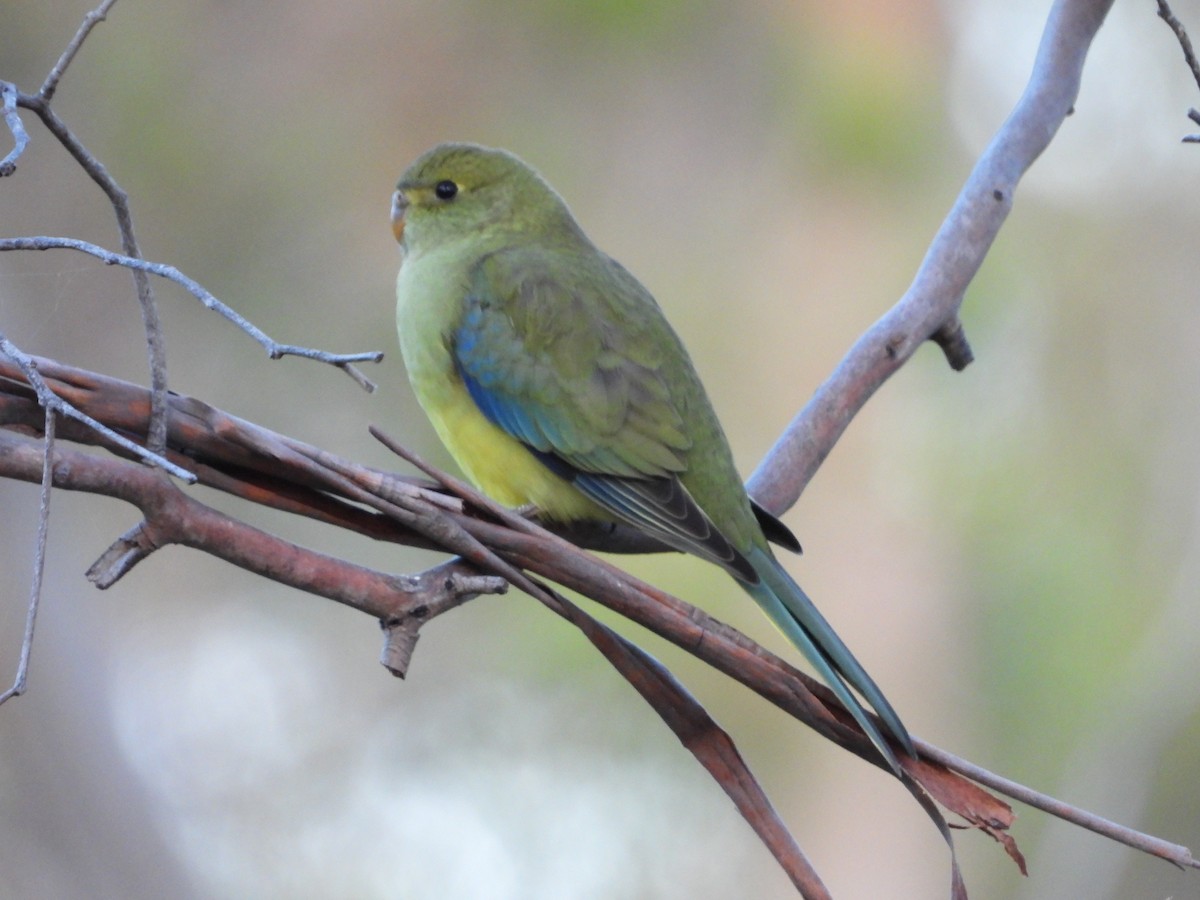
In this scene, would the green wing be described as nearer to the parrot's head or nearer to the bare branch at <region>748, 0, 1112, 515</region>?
the bare branch at <region>748, 0, 1112, 515</region>

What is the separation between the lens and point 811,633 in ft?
7.16

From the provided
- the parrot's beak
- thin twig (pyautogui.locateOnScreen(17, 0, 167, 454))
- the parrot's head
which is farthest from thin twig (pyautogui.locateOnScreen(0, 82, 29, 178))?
the parrot's beak

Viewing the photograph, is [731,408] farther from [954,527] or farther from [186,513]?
[186,513]

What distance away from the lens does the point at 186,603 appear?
680 cm

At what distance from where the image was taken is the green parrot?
2.59 m

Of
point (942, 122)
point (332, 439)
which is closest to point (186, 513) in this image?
point (332, 439)

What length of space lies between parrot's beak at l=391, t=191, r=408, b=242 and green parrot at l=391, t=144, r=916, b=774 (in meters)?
0.26

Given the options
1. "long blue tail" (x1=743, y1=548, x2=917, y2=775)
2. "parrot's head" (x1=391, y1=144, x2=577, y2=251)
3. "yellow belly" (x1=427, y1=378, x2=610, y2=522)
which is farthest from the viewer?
"parrot's head" (x1=391, y1=144, x2=577, y2=251)

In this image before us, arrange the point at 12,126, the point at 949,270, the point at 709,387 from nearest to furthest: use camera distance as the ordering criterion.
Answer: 1. the point at 12,126
2. the point at 949,270
3. the point at 709,387

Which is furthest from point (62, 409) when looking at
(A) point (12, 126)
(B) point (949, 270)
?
(B) point (949, 270)

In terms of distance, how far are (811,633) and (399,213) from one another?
5.67 ft

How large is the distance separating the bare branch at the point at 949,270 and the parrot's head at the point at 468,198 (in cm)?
101

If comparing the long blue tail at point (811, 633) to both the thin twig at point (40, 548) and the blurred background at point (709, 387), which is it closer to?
the thin twig at point (40, 548)

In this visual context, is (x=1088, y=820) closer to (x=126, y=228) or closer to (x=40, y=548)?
(x=40, y=548)
